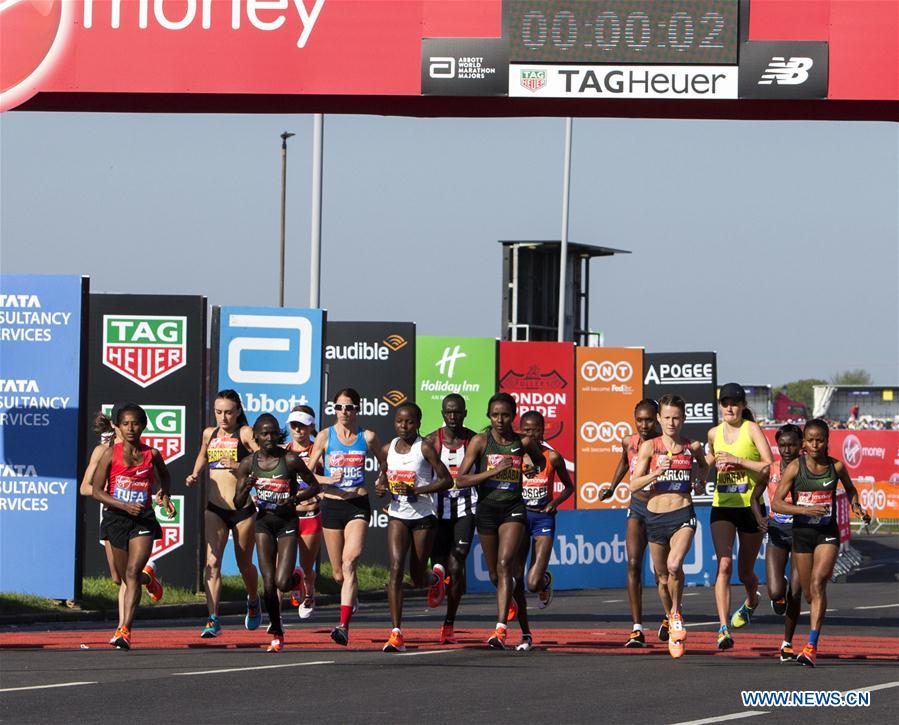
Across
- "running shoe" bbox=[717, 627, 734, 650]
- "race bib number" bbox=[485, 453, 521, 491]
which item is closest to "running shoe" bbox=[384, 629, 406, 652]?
"race bib number" bbox=[485, 453, 521, 491]

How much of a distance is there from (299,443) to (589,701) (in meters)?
5.33

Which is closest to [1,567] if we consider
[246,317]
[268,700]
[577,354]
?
[246,317]

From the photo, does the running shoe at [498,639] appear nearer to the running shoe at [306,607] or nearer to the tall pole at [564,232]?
the running shoe at [306,607]

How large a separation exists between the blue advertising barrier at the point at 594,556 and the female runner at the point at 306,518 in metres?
8.42

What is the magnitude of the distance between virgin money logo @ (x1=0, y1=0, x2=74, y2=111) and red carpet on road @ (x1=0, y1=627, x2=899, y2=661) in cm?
489

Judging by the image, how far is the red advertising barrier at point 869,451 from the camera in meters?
40.9

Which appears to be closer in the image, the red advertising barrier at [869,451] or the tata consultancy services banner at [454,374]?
the tata consultancy services banner at [454,374]

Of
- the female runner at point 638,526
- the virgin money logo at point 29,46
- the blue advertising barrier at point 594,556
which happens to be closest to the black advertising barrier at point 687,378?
the blue advertising barrier at point 594,556

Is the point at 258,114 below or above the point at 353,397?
above

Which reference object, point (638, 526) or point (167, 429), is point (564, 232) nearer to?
point (167, 429)

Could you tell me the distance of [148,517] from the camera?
543 inches

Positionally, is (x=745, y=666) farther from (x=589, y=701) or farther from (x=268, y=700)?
(x=268, y=700)

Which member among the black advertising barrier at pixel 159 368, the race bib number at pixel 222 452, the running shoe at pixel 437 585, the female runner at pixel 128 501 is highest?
the black advertising barrier at pixel 159 368

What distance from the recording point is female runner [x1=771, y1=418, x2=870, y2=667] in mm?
12695
